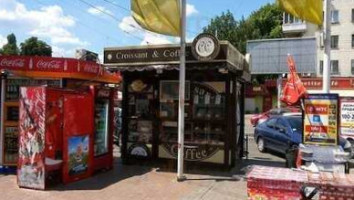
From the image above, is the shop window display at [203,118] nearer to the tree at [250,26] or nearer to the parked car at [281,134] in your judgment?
the parked car at [281,134]

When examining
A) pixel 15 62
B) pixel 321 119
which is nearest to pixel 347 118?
pixel 321 119

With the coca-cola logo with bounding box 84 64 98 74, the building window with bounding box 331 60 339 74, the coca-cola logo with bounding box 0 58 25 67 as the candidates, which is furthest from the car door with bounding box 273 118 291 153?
the building window with bounding box 331 60 339 74

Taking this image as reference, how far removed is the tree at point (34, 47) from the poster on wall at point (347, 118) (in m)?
59.8

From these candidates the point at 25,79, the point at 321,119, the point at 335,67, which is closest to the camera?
the point at 321,119

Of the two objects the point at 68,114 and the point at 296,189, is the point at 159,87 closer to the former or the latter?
the point at 68,114

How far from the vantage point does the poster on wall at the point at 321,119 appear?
31.1 ft

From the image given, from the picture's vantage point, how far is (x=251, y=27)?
66.4 metres

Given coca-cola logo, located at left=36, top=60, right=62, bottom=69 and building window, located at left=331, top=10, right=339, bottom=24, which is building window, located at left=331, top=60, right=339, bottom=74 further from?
coca-cola logo, located at left=36, top=60, right=62, bottom=69

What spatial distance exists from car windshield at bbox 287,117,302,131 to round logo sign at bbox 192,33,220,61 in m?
5.12

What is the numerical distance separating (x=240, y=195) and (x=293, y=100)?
213cm

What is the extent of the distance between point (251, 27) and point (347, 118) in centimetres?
5119

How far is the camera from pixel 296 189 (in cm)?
715

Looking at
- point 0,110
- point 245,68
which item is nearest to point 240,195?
point 245,68

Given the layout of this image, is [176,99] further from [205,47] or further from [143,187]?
[143,187]
